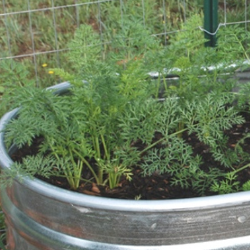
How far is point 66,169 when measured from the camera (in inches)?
66.5

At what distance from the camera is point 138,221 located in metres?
1.37

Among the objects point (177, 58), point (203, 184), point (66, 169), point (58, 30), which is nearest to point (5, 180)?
point (66, 169)

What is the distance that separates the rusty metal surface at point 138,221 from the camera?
134 centimetres

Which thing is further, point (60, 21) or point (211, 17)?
point (60, 21)

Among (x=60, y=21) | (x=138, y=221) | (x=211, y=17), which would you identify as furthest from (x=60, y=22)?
(x=138, y=221)

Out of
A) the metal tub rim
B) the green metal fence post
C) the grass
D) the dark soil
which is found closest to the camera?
the metal tub rim

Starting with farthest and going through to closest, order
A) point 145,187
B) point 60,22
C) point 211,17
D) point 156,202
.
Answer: point 60,22
point 211,17
point 145,187
point 156,202

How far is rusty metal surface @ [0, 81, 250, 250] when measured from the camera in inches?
52.9

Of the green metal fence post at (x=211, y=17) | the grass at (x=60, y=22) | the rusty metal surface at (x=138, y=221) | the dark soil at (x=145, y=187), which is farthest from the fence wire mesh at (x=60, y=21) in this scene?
the rusty metal surface at (x=138, y=221)

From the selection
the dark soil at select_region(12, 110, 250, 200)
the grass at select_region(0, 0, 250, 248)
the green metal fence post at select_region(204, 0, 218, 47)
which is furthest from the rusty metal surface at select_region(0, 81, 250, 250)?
the grass at select_region(0, 0, 250, 248)

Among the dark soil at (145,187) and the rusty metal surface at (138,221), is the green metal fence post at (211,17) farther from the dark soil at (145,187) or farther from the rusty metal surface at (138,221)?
the rusty metal surface at (138,221)

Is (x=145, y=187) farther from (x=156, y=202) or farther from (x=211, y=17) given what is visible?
(x=211, y=17)

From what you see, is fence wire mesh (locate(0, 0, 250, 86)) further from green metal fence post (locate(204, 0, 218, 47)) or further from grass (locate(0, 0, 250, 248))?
green metal fence post (locate(204, 0, 218, 47))

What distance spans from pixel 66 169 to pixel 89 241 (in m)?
0.29
